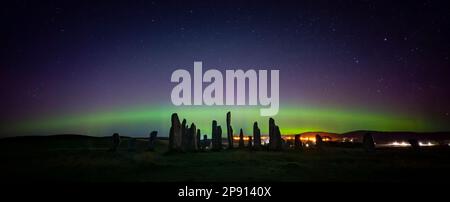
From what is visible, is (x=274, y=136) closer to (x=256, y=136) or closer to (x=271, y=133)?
(x=271, y=133)

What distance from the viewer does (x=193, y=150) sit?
38812 mm

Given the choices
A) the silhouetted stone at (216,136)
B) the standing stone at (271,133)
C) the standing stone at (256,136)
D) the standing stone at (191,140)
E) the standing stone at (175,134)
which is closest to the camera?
the standing stone at (175,134)

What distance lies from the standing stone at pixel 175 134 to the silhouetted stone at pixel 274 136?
11871 millimetres

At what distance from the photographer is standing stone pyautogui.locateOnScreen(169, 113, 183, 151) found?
37844mm

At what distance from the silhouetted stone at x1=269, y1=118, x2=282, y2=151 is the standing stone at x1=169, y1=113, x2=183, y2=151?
11.9 meters

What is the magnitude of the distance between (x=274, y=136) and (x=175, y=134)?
13238 millimetres

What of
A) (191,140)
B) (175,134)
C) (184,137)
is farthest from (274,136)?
(175,134)

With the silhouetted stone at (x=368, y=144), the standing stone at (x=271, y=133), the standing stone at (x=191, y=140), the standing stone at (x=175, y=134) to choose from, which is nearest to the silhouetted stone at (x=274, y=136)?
the standing stone at (x=271, y=133)

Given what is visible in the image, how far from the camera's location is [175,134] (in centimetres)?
3841

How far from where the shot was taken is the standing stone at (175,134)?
124 ft

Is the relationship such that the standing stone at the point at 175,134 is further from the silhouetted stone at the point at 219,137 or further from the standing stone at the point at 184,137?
the silhouetted stone at the point at 219,137
